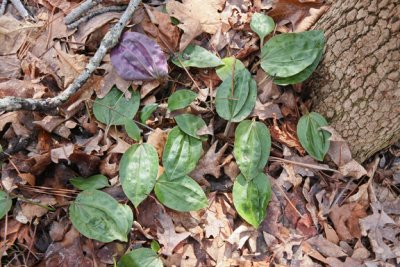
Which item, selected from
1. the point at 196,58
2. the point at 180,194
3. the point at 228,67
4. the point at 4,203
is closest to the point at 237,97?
the point at 228,67

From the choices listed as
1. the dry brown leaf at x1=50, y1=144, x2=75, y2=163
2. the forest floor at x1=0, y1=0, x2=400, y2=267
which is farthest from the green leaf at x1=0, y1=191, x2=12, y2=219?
the dry brown leaf at x1=50, y1=144, x2=75, y2=163

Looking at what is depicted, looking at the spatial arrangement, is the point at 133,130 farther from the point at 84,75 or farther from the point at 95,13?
the point at 95,13

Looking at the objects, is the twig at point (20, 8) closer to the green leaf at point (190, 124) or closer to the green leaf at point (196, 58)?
the green leaf at point (196, 58)

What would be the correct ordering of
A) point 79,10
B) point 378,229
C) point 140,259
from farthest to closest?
point 79,10 → point 378,229 → point 140,259

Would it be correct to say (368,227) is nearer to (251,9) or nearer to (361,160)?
(361,160)

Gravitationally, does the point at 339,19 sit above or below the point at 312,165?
above

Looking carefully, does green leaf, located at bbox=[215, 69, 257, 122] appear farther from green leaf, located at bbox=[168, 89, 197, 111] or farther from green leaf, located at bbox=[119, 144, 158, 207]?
green leaf, located at bbox=[119, 144, 158, 207]

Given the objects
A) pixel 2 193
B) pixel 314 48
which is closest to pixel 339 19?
pixel 314 48
